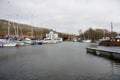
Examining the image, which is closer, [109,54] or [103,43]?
[109,54]

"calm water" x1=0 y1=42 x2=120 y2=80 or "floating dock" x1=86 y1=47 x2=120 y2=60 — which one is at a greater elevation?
"floating dock" x1=86 y1=47 x2=120 y2=60

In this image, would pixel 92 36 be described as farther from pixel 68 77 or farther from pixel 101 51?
pixel 68 77

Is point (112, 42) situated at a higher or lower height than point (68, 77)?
higher

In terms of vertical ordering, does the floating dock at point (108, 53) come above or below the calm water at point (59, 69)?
above

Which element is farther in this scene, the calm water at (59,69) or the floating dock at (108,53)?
the floating dock at (108,53)

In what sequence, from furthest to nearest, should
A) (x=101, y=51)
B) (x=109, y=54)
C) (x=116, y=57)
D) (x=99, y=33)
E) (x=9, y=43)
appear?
(x=99, y=33)
(x=9, y=43)
(x=101, y=51)
(x=109, y=54)
(x=116, y=57)

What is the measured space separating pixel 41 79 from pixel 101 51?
28.1 meters

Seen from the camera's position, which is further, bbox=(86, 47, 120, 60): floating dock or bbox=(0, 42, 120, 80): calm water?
bbox=(86, 47, 120, 60): floating dock

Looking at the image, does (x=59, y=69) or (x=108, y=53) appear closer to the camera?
(x=59, y=69)

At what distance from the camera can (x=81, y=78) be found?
20.0m

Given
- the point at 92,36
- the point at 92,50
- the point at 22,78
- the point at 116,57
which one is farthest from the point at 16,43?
the point at 92,36

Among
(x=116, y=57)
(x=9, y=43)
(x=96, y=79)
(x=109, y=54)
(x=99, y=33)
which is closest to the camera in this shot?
(x=96, y=79)

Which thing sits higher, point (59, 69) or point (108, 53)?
point (108, 53)

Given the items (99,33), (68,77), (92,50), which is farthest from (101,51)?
(99,33)
